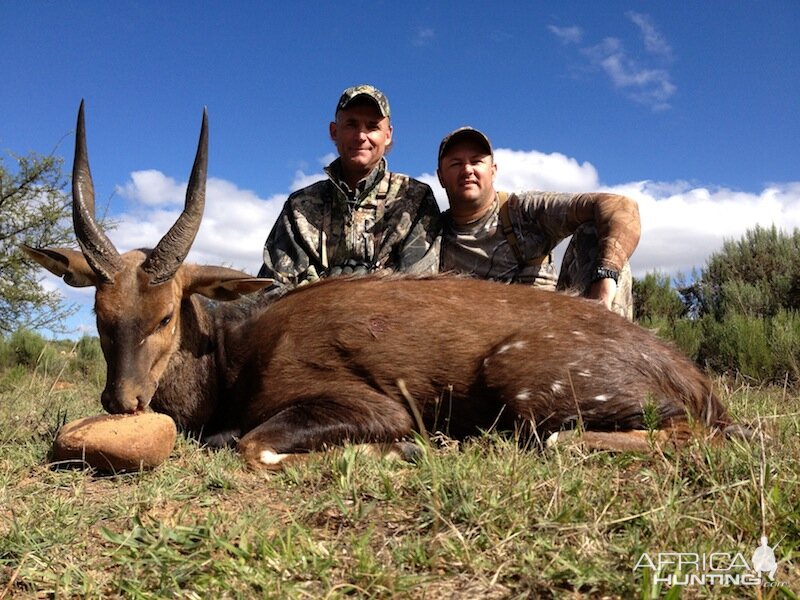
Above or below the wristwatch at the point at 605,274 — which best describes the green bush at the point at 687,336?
below

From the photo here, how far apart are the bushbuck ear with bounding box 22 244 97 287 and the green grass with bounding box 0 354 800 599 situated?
1577 mm

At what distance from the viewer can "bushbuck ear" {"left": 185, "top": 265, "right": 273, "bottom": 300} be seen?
15.4ft

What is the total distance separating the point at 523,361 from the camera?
4117 mm

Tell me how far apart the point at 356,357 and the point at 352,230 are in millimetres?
2821

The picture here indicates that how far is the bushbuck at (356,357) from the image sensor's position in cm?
398

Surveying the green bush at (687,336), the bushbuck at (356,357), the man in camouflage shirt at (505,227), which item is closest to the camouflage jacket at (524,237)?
the man in camouflage shirt at (505,227)

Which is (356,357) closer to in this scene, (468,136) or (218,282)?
(218,282)

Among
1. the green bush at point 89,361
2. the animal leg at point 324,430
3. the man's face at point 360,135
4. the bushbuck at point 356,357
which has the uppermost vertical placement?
the man's face at point 360,135

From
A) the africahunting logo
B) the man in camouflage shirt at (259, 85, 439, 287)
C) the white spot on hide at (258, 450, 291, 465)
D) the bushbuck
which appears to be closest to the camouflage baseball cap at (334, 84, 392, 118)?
the man in camouflage shirt at (259, 85, 439, 287)

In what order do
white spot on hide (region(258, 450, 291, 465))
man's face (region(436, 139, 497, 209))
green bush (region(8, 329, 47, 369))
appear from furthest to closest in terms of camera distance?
1. green bush (region(8, 329, 47, 369))
2. man's face (region(436, 139, 497, 209))
3. white spot on hide (region(258, 450, 291, 465))

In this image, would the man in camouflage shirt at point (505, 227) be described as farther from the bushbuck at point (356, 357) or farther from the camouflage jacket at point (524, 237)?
the bushbuck at point (356, 357)

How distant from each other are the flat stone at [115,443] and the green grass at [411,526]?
0.14 meters

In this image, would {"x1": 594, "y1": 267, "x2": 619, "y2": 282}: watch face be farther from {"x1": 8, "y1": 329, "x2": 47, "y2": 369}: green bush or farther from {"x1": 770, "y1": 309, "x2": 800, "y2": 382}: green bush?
{"x1": 8, "y1": 329, "x2": 47, "y2": 369}: green bush

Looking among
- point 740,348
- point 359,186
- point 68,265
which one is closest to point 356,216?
point 359,186
